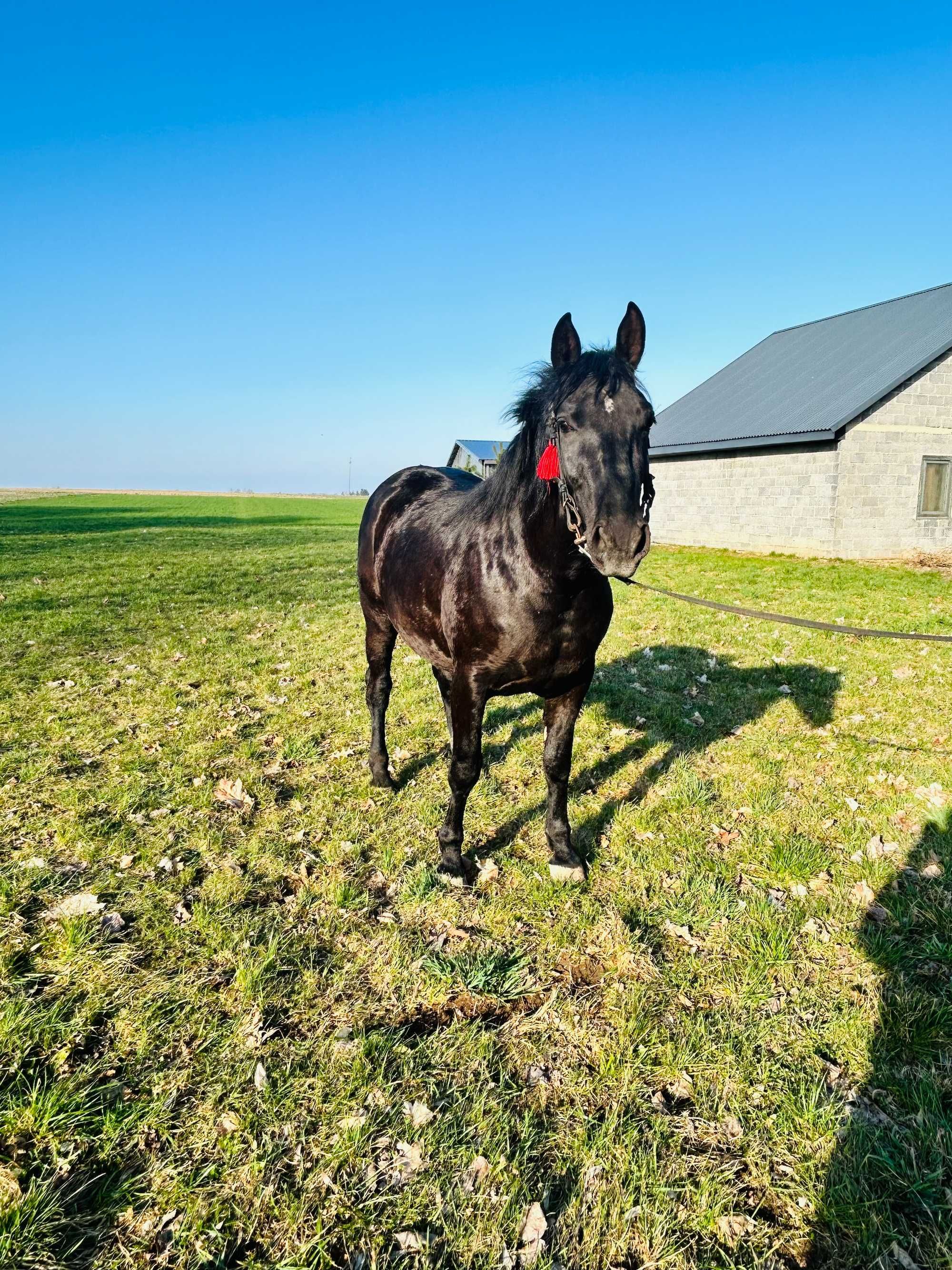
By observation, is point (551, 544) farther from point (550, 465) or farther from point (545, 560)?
point (550, 465)

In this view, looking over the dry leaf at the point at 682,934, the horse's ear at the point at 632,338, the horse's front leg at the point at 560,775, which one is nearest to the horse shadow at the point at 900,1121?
the dry leaf at the point at 682,934

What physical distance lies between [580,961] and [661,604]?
9.47 m

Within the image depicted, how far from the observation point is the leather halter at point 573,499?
248 centimetres

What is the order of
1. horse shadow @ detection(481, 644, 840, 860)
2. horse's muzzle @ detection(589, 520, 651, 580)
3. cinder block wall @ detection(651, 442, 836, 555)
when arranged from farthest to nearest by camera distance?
cinder block wall @ detection(651, 442, 836, 555) < horse shadow @ detection(481, 644, 840, 860) < horse's muzzle @ detection(589, 520, 651, 580)

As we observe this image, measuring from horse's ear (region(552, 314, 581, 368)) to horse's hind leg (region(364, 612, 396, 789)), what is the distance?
2.52 metres

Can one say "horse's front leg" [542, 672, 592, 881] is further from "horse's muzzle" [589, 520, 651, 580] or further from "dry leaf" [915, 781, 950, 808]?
"dry leaf" [915, 781, 950, 808]

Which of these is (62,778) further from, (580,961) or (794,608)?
(794,608)

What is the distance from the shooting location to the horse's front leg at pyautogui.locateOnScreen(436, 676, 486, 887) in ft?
11.0

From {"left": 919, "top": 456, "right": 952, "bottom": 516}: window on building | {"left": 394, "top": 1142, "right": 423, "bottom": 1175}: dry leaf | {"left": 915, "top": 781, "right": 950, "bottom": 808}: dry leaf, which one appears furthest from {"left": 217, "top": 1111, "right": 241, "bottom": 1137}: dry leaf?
{"left": 919, "top": 456, "right": 952, "bottom": 516}: window on building

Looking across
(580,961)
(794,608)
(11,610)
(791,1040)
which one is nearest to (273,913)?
(580,961)

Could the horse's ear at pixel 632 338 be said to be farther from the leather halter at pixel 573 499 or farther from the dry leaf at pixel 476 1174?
the dry leaf at pixel 476 1174

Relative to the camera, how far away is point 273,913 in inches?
125

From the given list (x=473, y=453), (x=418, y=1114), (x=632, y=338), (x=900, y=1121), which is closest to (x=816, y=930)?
(x=900, y=1121)

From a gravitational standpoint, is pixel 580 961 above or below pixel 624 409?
below
